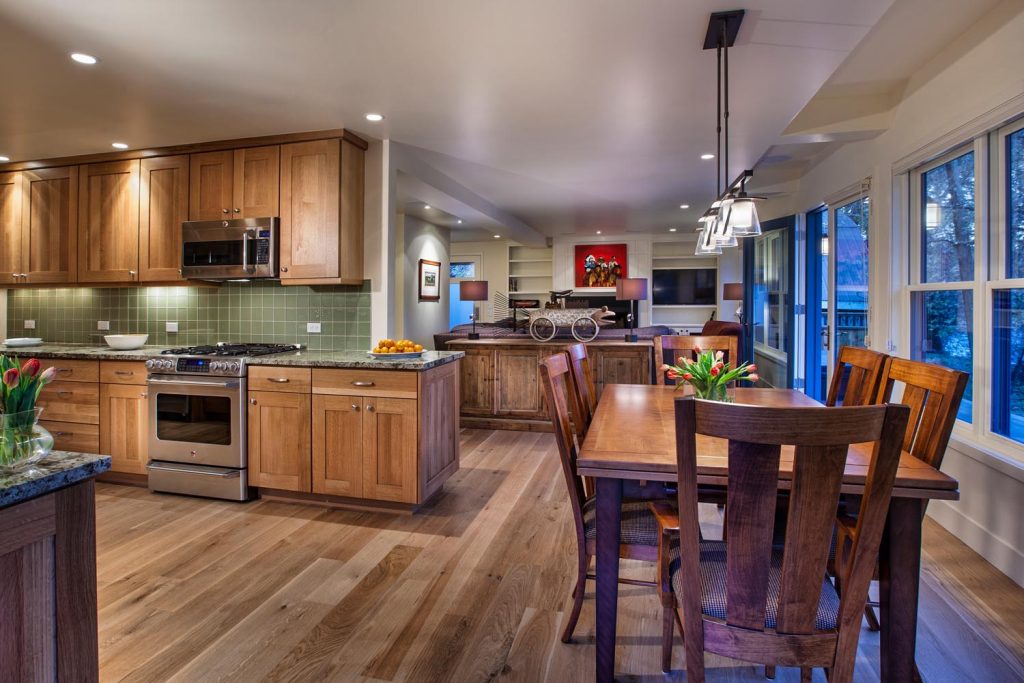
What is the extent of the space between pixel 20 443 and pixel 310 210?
107 inches

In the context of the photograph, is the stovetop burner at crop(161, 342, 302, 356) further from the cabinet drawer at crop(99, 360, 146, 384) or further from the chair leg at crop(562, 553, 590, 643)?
the chair leg at crop(562, 553, 590, 643)

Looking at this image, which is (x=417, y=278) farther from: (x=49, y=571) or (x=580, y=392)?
(x=49, y=571)

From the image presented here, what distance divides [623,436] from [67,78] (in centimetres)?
330

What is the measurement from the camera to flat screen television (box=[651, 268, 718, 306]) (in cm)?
944

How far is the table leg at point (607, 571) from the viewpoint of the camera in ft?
5.04

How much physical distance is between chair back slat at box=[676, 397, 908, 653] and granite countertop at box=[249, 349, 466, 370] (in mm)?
2078

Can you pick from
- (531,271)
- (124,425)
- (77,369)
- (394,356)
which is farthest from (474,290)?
(531,271)

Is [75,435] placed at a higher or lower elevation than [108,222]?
lower

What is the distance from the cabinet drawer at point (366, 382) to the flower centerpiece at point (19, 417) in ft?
6.34

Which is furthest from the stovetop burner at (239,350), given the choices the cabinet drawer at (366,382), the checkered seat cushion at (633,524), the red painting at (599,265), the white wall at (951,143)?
the red painting at (599,265)

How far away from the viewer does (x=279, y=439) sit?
3207mm

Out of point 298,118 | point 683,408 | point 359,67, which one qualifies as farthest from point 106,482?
point 683,408

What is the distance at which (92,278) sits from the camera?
4051 mm

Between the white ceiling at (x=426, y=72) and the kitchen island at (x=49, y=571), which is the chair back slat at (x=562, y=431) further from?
the white ceiling at (x=426, y=72)
